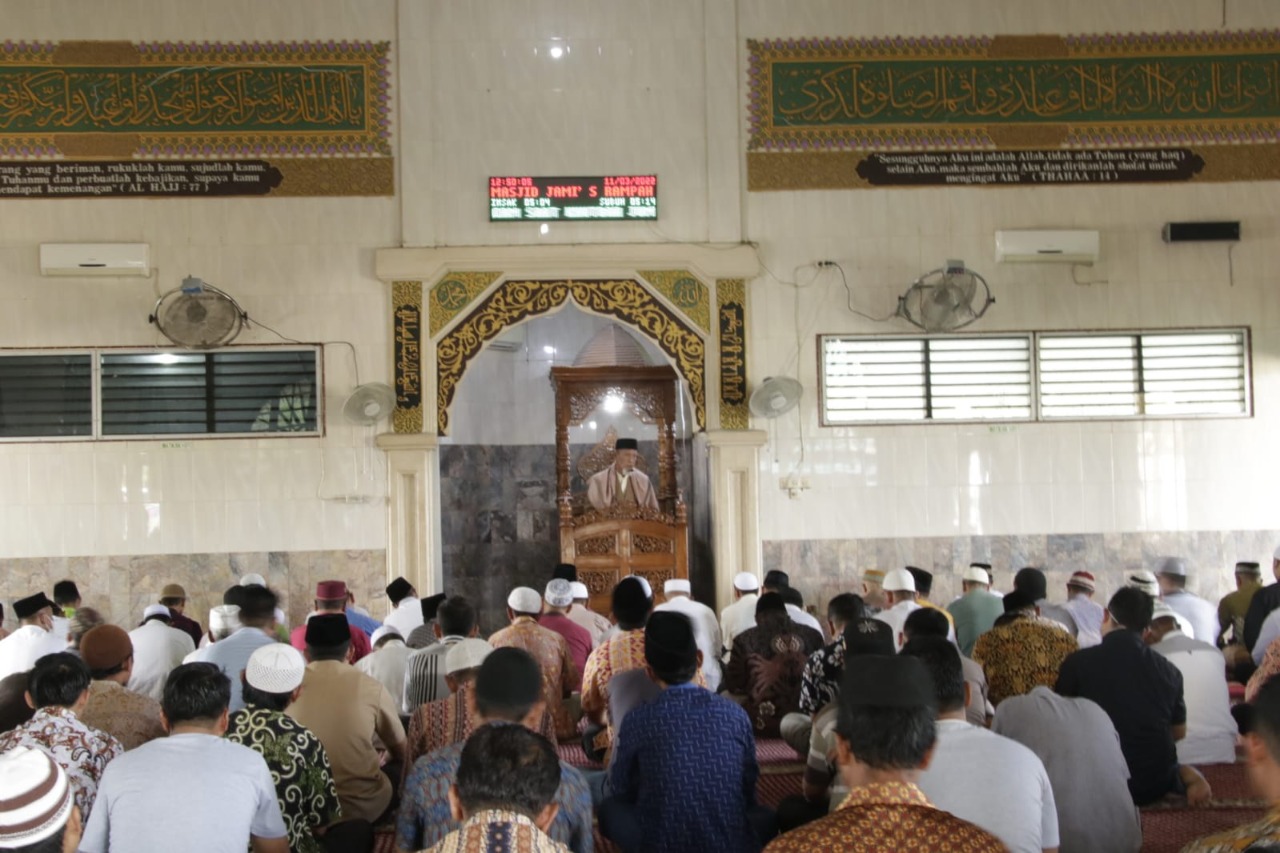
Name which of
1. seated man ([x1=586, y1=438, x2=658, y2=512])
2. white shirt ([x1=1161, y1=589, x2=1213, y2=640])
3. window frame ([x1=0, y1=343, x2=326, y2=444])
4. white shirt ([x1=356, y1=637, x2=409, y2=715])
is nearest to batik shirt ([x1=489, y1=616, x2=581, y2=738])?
white shirt ([x1=356, y1=637, x2=409, y2=715])

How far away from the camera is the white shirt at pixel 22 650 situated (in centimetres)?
479

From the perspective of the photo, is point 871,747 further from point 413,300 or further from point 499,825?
point 413,300

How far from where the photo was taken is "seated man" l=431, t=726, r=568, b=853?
1945 millimetres

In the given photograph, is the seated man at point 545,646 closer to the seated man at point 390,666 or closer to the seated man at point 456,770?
the seated man at point 390,666

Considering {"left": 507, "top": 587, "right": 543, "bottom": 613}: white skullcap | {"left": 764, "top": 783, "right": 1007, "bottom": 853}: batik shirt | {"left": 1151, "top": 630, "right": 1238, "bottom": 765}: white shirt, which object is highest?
{"left": 507, "top": 587, "right": 543, "bottom": 613}: white skullcap

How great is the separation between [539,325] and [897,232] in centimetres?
348

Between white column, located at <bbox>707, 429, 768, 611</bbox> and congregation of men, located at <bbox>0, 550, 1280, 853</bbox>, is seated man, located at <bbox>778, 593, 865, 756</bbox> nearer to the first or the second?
congregation of men, located at <bbox>0, 550, 1280, 853</bbox>

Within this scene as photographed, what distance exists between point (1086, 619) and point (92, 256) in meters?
5.99

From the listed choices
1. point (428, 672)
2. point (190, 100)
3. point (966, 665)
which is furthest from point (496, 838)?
point (190, 100)

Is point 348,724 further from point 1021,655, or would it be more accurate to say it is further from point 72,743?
point 1021,655

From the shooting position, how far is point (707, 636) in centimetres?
519

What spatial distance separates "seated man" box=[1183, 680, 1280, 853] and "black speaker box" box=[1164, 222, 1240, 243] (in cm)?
604

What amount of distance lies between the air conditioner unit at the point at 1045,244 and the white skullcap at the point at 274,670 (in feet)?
18.3

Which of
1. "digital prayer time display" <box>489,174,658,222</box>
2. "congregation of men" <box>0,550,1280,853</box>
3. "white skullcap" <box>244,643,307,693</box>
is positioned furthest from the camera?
"digital prayer time display" <box>489,174,658,222</box>
